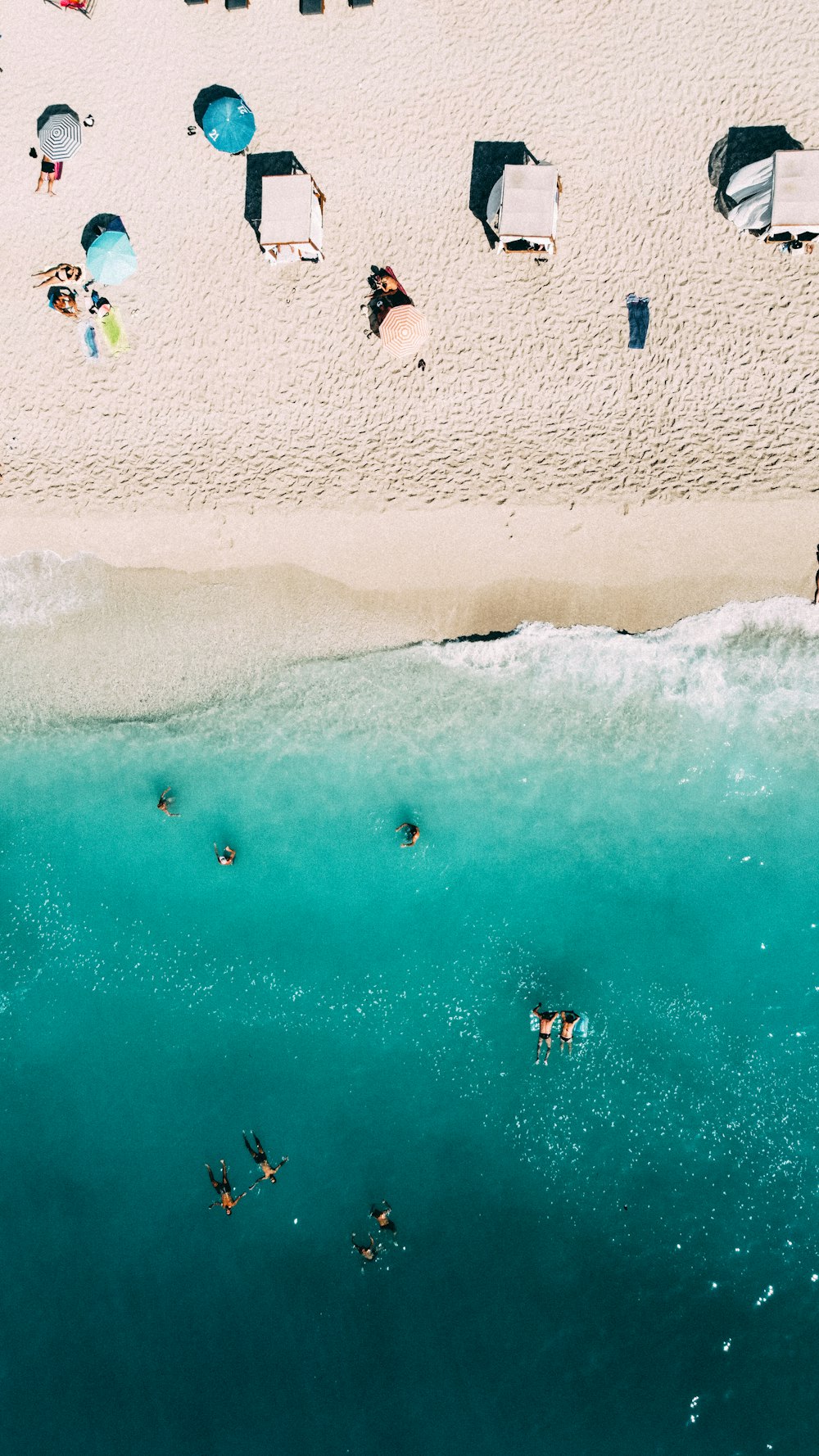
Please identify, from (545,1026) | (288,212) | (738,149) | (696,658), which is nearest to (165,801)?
(545,1026)

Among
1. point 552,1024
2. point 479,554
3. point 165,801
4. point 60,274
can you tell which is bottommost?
point 552,1024

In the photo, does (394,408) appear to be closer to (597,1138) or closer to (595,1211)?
(597,1138)

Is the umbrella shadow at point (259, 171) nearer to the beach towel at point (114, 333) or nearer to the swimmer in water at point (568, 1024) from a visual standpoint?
the beach towel at point (114, 333)

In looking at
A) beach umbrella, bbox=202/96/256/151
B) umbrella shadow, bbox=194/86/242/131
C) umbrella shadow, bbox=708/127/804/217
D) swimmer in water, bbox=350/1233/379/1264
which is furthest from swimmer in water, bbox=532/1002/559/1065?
umbrella shadow, bbox=194/86/242/131

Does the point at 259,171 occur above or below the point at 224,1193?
above

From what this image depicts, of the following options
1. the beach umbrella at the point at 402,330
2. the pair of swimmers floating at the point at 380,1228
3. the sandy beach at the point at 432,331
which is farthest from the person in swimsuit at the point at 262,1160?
the beach umbrella at the point at 402,330

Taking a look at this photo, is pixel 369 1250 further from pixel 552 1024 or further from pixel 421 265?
pixel 421 265
